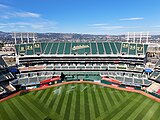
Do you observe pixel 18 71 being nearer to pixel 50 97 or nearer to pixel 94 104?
pixel 50 97

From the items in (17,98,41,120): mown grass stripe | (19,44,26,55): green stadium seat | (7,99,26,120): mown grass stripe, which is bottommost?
(7,99,26,120): mown grass stripe

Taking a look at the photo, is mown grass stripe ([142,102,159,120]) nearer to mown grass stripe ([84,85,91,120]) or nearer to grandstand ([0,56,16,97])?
mown grass stripe ([84,85,91,120])

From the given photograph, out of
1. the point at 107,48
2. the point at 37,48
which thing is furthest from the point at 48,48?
the point at 107,48

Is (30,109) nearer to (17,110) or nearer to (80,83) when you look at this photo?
(17,110)

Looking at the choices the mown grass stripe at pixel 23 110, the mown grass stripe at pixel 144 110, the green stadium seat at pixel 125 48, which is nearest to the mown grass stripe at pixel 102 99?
the mown grass stripe at pixel 144 110

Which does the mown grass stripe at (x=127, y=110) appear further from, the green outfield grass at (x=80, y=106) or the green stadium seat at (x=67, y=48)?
the green stadium seat at (x=67, y=48)

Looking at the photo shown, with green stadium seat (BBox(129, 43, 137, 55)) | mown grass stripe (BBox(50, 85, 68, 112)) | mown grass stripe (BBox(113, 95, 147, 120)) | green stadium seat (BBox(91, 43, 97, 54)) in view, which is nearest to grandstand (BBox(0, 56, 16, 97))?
mown grass stripe (BBox(50, 85, 68, 112))

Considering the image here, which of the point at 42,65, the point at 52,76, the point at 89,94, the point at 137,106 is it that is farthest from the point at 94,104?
the point at 42,65
